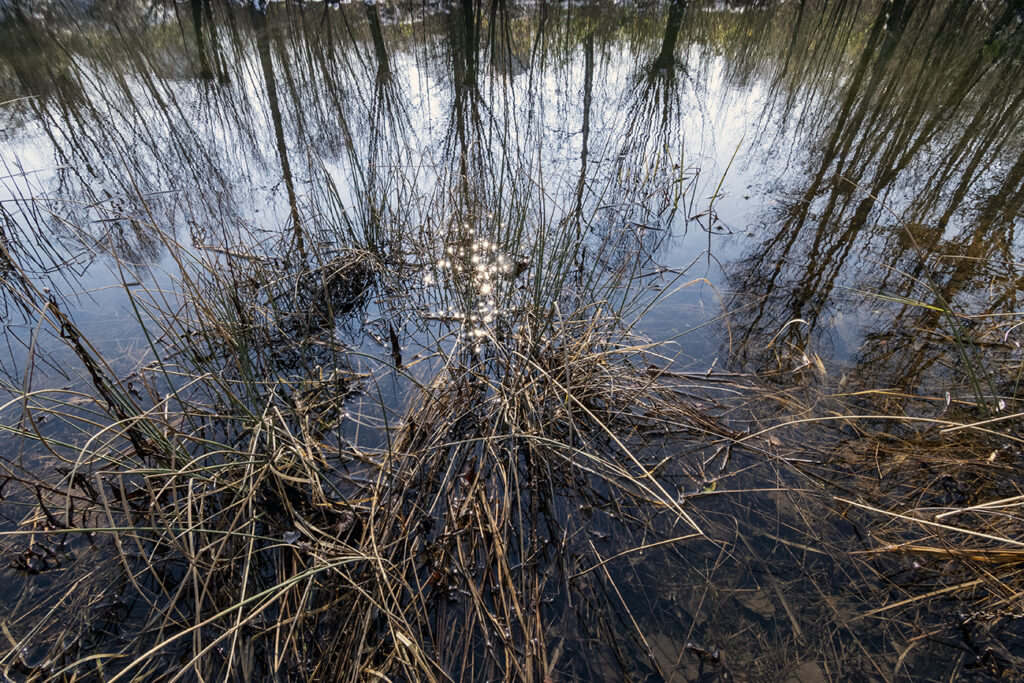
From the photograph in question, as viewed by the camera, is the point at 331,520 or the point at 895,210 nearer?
the point at 331,520

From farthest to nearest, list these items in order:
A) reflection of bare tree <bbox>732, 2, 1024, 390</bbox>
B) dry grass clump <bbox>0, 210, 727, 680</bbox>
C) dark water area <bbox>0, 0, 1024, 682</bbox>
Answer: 1. reflection of bare tree <bbox>732, 2, 1024, 390</bbox>
2. dark water area <bbox>0, 0, 1024, 682</bbox>
3. dry grass clump <bbox>0, 210, 727, 680</bbox>

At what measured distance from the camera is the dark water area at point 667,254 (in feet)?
4.43

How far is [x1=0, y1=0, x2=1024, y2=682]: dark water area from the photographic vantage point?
135 centimetres

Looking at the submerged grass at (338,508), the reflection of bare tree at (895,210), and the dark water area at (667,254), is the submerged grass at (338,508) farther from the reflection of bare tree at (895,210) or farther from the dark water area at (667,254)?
the reflection of bare tree at (895,210)

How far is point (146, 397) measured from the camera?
6.71ft

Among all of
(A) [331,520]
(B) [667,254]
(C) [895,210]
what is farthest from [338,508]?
(C) [895,210]

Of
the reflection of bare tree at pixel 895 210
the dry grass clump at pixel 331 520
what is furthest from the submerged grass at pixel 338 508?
the reflection of bare tree at pixel 895 210

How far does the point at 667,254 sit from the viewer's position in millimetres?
3170

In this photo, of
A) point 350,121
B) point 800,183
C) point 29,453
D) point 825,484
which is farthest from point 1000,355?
point 350,121

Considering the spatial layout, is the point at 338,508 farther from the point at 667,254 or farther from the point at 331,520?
the point at 667,254

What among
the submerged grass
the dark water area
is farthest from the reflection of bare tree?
the submerged grass

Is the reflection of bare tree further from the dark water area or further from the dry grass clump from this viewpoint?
the dry grass clump

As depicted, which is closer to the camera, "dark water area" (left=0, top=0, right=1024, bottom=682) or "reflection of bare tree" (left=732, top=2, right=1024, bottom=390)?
"dark water area" (left=0, top=0, right=1024, bottom=682)

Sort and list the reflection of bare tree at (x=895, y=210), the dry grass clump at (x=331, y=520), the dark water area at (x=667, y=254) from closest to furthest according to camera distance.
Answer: the dry grass clump at (x=331, y=520) < the dark water area at (x=667, y=254) < the reflection of bare tree at (x=895, y=210)
